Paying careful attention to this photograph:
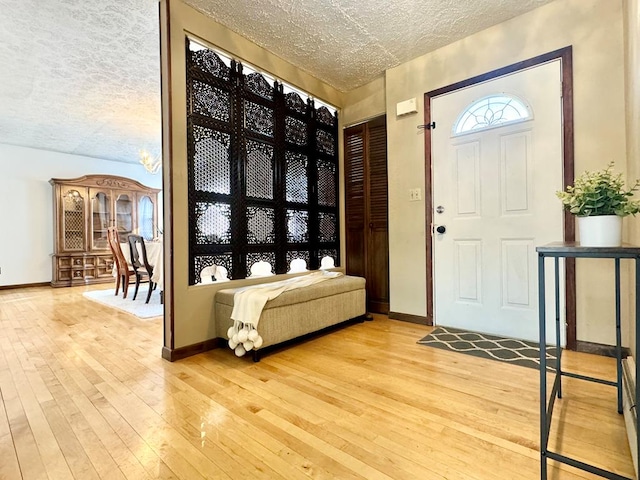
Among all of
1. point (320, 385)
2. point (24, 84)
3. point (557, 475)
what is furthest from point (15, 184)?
point (557, 475)

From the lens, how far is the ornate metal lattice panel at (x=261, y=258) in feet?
8.90

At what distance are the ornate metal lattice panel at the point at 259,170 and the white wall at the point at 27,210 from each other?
546 centimetres

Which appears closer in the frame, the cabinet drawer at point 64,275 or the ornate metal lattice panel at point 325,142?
the ornate metal lattice panel at point 325,142

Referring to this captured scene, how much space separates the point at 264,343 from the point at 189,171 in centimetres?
138

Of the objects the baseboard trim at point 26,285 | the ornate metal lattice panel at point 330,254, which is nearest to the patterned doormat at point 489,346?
the ornate metal lattice panel at point 330,254

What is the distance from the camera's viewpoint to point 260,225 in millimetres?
2816

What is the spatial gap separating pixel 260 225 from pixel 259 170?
0.50 meters

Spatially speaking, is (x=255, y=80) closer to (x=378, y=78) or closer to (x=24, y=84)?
(x=378, y=78)

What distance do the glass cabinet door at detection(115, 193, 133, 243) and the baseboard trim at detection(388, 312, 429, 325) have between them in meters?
5.76

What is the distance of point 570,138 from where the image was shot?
2211 millimetres

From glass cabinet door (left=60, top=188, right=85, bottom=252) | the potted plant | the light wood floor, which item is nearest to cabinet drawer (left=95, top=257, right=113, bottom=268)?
glass cabinet door (left=60, top=188, right=85, bottom=252)

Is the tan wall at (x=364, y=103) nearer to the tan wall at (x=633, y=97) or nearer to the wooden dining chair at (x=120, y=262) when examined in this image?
the tan wall at (x=633, y=97)

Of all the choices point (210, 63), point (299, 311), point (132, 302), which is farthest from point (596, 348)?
point (132, 302)

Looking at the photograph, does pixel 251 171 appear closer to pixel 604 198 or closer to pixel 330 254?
pixel 330 254
